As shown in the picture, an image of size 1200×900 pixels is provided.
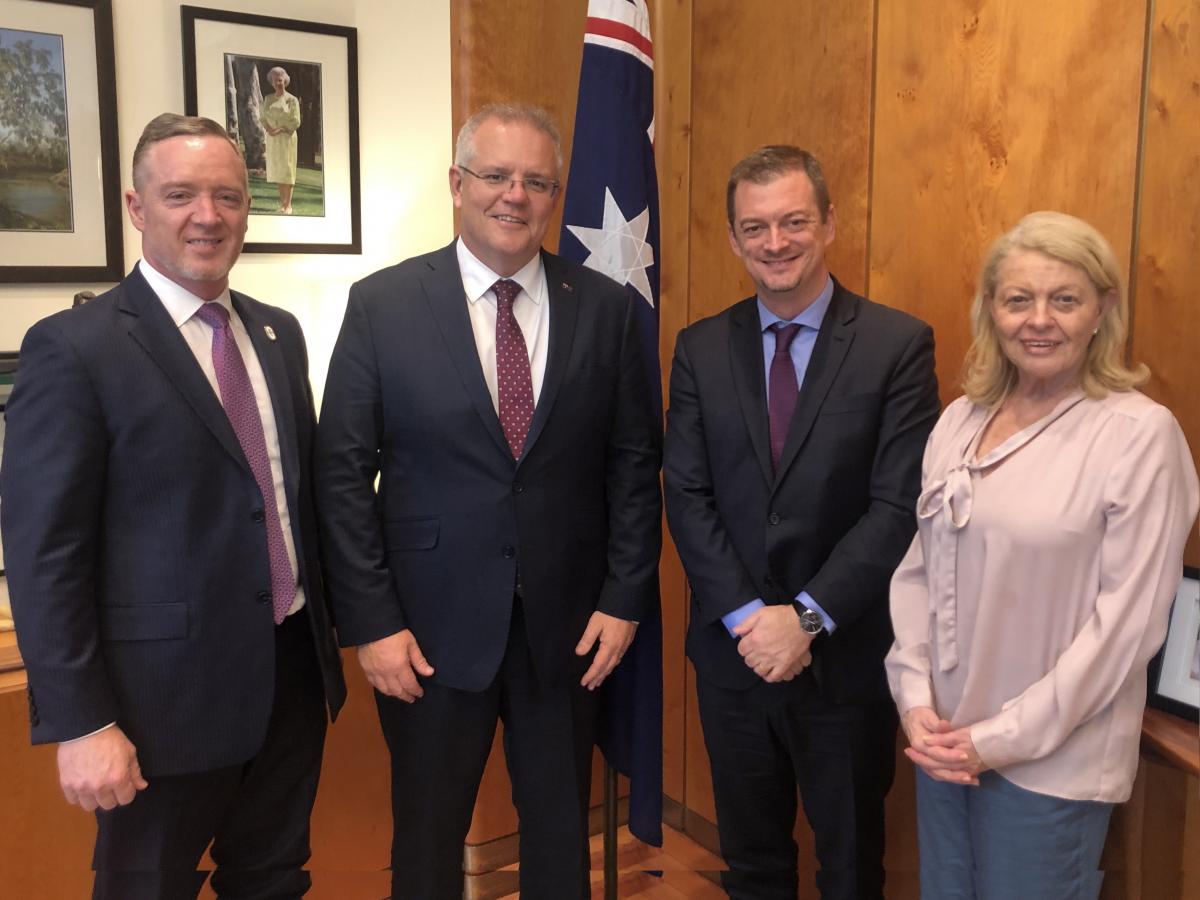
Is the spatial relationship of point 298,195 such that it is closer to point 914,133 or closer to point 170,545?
point 170,545

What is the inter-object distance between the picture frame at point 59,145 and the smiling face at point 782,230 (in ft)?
5.28

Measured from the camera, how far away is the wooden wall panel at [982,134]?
1.91 m

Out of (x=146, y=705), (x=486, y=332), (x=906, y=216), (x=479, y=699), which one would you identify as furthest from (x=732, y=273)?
(x=146, y=705)

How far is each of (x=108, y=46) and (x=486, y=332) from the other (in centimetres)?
139

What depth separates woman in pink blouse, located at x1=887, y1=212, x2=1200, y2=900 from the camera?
1408 mm

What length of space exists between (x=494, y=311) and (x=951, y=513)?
34.6 inches

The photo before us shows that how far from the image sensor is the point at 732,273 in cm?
279

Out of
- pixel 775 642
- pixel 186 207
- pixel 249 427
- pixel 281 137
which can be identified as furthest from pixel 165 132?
pixel 775 642

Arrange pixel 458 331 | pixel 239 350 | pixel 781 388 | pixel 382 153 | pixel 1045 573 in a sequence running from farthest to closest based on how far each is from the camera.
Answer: pixel 382 153, pixel 781 388, pixel 458 331, pixel 239 350, pixel 1045 573

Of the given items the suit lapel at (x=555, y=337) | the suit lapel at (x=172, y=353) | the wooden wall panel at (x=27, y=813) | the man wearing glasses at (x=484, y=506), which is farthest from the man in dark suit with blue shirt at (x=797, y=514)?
the wooden wall panel at (x=27, y=813)

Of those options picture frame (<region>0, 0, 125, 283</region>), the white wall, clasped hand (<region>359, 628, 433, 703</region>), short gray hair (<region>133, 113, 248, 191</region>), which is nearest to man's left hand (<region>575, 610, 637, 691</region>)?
clasped hand (<region>359, 628, 433, 703</region>)

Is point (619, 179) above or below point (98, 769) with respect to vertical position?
above

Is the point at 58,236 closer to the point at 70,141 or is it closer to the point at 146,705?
the point at 70,141

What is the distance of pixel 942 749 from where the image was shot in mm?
1541
